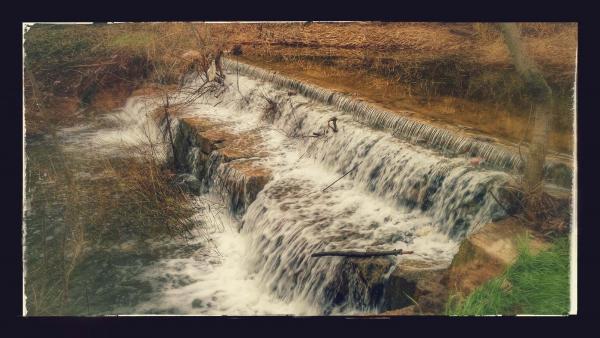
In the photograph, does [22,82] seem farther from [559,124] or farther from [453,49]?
[559,124]

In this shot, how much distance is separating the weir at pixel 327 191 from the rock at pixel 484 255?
12 centimetres

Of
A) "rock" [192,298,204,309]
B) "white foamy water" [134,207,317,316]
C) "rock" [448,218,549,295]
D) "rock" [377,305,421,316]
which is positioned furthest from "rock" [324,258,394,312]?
"rock" [192,298,204,309]

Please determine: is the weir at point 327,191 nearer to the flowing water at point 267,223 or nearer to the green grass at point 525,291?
the flowing water at point 267,223

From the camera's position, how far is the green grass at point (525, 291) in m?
3.64

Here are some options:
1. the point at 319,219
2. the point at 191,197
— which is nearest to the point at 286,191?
the point at 319,219

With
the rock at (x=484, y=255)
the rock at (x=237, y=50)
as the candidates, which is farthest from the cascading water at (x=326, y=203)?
the rock at (x=237, y=50)

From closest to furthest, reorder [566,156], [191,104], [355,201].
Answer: [566,156]
[355,201]
[191,104]

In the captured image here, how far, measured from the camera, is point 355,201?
469 centimetres

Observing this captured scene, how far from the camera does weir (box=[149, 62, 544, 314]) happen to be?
393cm

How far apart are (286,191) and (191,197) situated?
3.25 ft

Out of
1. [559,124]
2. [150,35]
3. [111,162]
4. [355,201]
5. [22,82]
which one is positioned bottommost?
[355,201]

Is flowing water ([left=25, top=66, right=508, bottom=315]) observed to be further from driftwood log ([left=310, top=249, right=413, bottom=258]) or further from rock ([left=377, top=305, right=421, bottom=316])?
rock ([left=377, top=305, right=421, bottom=316])

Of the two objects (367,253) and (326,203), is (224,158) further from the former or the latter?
(367,253)

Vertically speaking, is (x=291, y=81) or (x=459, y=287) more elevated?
(x=291, y=81)
